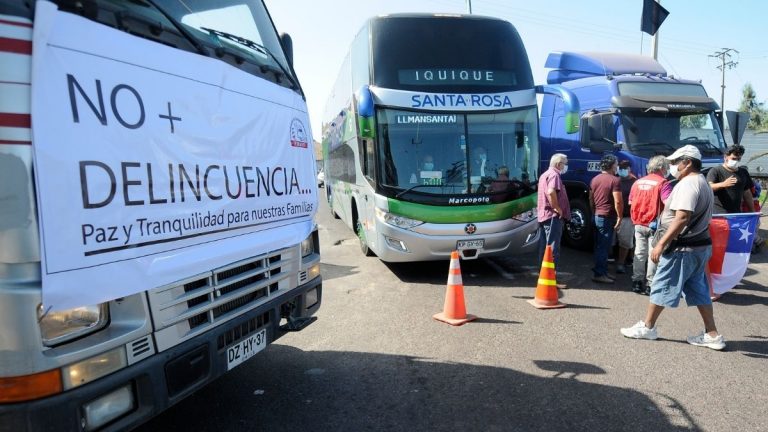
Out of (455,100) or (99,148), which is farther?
(455,100)

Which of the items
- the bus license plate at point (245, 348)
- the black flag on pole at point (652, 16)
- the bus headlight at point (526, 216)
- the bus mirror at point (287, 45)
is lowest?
the bus license plate at point (245, 348)

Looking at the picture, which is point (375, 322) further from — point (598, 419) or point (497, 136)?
point (497, 136)

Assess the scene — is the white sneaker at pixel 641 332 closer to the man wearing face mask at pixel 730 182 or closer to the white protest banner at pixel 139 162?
the man wearing face mask at pixel 730 182

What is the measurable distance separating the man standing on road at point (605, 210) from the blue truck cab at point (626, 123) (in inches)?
51.5

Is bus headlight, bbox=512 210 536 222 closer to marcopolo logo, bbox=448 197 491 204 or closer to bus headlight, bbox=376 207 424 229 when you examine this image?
marcopolo logo, bbox=448 197 491 204

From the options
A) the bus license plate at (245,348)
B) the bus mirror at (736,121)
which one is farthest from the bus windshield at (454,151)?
the bus mirror at (736,121)

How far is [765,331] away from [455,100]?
15.1 ft

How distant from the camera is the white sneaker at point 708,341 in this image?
447 centimetres

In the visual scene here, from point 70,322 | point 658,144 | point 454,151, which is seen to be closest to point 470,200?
point 454,151

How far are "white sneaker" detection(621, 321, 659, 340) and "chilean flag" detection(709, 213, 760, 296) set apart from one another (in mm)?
1859

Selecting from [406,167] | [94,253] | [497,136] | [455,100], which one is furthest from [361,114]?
[94,253]

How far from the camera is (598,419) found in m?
3.26

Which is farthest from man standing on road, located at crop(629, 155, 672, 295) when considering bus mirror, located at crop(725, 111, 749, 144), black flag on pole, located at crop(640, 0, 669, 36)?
black flag on pole, located at crop(640, 0, 669, 36)

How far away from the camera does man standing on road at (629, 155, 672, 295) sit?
20.5 ft
